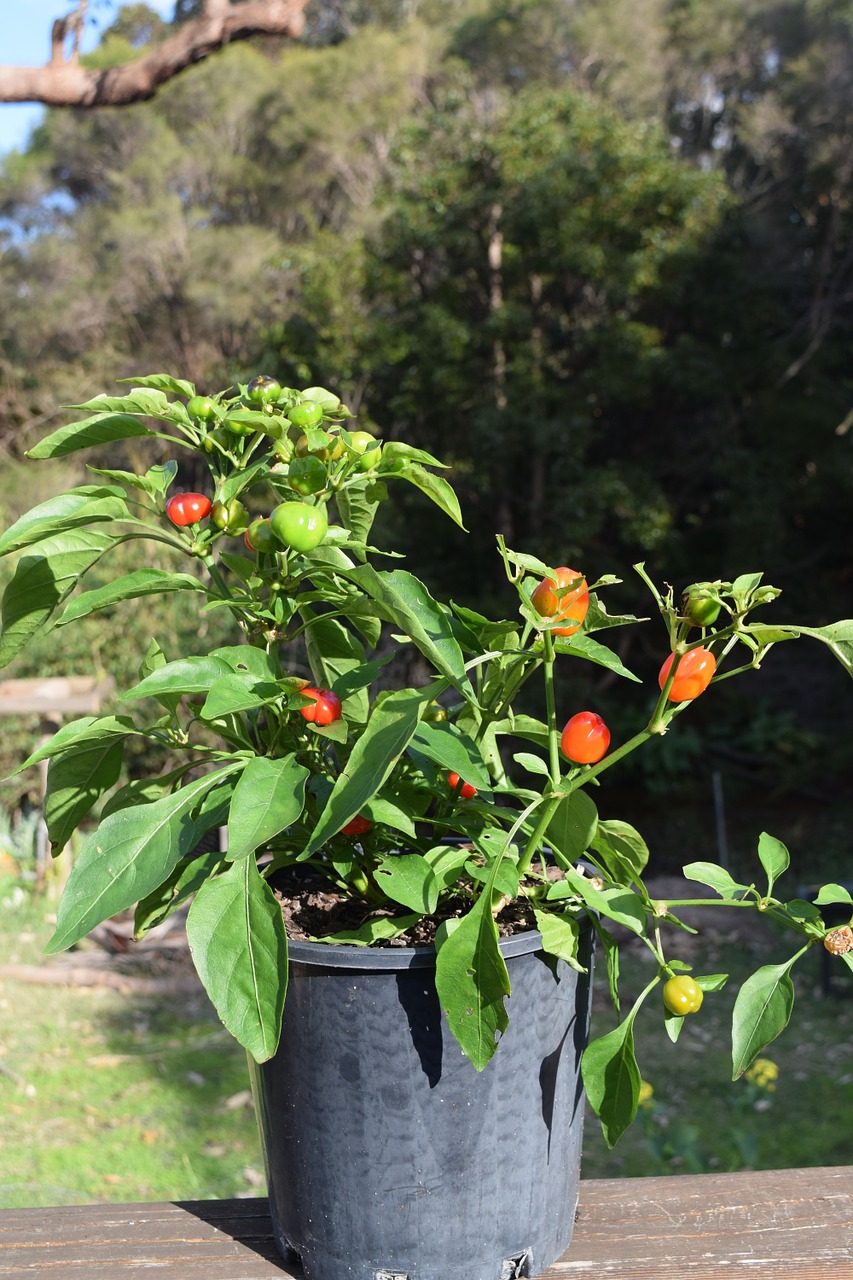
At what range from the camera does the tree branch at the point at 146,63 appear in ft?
12.0

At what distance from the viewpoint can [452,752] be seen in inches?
22.9

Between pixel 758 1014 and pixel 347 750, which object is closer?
pixel 758 1014

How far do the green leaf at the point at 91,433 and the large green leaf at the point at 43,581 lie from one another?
5 cm

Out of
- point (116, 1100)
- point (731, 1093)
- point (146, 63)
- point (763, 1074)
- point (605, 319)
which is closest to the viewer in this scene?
point (763, 1074)

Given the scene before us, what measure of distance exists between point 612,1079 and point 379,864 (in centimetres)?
19

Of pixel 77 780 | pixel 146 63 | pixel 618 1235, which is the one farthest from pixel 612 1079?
pixel 146 63

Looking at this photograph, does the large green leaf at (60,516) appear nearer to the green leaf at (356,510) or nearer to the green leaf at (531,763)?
the green leaf at (356,510)

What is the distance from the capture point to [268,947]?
0.56 m

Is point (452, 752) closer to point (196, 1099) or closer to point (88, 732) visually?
point (88, 732)

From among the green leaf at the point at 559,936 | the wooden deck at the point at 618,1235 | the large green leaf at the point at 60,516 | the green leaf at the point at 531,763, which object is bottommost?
the wooden deck at the point at 618,1235

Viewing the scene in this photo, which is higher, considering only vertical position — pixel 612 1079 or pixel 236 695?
pixel 236 695

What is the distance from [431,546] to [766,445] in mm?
2134

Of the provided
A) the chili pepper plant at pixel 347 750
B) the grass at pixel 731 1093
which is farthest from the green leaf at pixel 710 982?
the grass at pixel 731 1093

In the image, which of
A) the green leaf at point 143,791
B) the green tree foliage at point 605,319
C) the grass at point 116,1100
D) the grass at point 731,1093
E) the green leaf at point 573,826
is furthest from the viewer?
the green tree foliage at point 605,319
